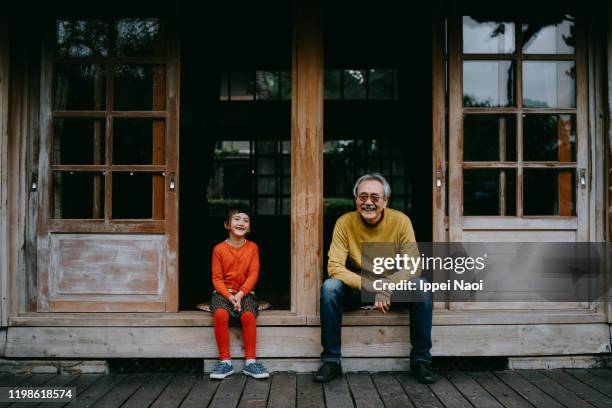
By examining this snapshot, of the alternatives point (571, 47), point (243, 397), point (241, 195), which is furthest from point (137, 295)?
point (241, 195)

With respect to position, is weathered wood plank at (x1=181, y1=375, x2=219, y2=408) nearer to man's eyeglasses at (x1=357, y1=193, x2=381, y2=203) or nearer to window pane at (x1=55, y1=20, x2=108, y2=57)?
man's eyeglasses at (x1=357, y1=193, x2=381, y2=203)

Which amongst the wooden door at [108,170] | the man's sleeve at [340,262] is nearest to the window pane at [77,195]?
the wooden door at [108,170]

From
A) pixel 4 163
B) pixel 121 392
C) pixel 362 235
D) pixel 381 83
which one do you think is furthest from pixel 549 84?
pixel 381 83

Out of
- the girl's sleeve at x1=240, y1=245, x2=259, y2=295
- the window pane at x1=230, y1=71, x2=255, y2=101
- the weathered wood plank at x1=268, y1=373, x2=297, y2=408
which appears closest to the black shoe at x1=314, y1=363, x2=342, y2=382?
the weathered wood plank at x1=268, y1=373, x2=297, y2=408

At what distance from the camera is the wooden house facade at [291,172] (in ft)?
9.84

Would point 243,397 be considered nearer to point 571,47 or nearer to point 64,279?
point 64,279

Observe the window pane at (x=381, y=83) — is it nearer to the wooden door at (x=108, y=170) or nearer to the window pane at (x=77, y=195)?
the wooden door at (x=108, y=170)

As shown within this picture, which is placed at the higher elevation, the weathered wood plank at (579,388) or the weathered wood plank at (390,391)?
the weathered wood plank at (579,388)

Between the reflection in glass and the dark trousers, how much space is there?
115 centimetres

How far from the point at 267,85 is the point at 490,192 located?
5.79m

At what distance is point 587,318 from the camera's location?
3.01m

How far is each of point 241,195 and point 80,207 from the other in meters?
5.78

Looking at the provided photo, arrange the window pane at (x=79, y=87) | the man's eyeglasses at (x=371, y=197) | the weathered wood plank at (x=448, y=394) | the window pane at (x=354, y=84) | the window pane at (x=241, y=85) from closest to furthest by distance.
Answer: the weathered wood plank at (x=448, y=394), the man's eyeglasses at (x=371, y=197), the window pane at (x=79, y=87), the window pane at (x=241, y=85), the window pane at (x=354, y=84)

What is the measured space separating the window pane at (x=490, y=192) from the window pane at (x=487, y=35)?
748 mm
